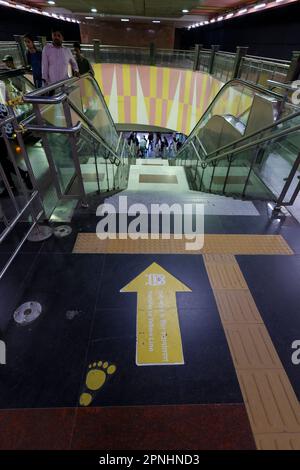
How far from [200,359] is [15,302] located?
146cm

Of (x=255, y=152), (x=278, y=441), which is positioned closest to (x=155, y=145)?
(x=255, y=152)

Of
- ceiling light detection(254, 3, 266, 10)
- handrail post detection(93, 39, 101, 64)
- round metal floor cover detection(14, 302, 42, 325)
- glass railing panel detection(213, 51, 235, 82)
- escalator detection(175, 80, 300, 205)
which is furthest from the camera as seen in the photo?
handrail post detection(93, 39, 101, 64)

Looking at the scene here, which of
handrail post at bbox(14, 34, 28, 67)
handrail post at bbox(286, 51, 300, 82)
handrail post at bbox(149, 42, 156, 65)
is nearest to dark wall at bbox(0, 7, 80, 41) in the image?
handrail post at bbox(149, 42, 156, 65)

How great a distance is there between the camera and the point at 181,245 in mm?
2562

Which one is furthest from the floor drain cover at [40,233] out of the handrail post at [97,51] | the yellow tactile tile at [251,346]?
the handrail post at [97,51]

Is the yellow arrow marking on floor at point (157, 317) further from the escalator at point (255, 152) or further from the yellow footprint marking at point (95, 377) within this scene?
the escalator at point (255, 152)

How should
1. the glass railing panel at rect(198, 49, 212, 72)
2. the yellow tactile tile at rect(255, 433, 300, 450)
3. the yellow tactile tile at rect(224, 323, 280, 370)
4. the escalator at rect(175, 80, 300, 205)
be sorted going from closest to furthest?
the yellow tactile tile at rect(255, 433, 300, 450) < the yellow tactile tile at rect(224, 323, 280, 370) < the escalator at rect(175, 80, 300, 205) < the glass railing panel at rect(198, 49, 212, 72)

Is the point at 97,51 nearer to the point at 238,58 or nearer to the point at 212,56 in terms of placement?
the point at 212,56

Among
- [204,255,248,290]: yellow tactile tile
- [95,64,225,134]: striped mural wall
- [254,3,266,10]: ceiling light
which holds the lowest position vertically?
[95,64,225,134]: striped mural wall

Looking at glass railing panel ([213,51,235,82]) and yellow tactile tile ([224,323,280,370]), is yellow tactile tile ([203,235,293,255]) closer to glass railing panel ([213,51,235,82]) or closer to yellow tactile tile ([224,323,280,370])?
yellow tactile tile ([224,323,280,370])

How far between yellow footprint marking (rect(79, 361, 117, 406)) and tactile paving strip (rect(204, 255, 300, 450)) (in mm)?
839

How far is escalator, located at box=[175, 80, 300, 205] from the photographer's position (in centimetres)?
313

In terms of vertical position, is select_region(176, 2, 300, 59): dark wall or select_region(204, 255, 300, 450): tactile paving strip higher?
select_region(176, 2, 300, 59): dark wall

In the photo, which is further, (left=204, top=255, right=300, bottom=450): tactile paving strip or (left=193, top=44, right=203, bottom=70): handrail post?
(left=193, top=44, right=203, bottom=70): handrail post
